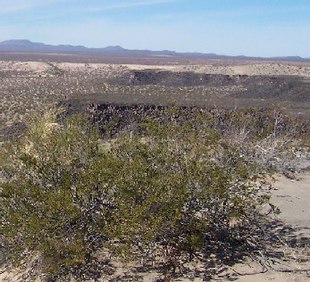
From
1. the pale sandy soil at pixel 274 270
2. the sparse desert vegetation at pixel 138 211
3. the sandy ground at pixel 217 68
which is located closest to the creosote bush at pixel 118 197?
the sparse desert vegetation at pixel 138 211

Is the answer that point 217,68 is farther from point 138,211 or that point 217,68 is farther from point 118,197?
point 138,211

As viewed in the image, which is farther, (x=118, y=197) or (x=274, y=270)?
(x=274, y=270)

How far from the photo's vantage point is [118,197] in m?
9.73

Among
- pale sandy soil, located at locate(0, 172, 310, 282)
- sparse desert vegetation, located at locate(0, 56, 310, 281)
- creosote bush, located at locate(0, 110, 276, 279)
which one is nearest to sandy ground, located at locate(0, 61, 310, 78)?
pale sandy soil, located at locate(0, 172, 310, 282)

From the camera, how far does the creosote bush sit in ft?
30.9

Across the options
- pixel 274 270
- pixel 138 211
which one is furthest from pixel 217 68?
pixel 138 211

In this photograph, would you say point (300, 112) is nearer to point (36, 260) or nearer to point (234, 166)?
point (234, 166)

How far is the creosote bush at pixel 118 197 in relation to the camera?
942 centimetres

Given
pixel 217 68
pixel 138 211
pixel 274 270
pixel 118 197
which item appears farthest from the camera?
pixel 217 68

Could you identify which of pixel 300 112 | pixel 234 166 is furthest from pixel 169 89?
pixel 234 166

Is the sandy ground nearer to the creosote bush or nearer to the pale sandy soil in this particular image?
the pale sandy soil

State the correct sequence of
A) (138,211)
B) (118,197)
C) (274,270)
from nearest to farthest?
(138,211), (118,197), (274,270)

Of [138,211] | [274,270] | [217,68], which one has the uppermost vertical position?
[138,211]

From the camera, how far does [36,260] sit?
984 centimetres
